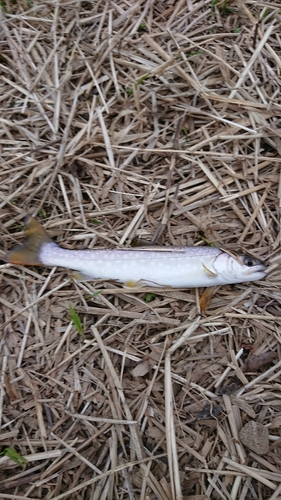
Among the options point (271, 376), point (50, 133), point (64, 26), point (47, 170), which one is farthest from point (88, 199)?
point (271, 376)

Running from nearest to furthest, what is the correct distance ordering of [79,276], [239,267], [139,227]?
[239,267] < [79,276] < [139,227]

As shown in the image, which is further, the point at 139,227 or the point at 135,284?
the point at 139,227

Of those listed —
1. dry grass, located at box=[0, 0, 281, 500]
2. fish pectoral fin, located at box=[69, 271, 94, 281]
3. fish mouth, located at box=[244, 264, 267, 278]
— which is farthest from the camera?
fish pectoral fin, located at box=[69, 271, 94, 281]

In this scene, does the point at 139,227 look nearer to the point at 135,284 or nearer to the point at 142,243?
the point at 142,243

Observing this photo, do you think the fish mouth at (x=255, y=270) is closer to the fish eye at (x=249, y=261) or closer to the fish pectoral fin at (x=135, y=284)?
the fish eye at (x=249, y=261)

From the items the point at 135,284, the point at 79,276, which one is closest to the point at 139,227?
the point at 135,284

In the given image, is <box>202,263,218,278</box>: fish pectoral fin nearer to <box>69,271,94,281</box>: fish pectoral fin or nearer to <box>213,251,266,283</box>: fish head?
<box>213,251,266,283</box>: fish head

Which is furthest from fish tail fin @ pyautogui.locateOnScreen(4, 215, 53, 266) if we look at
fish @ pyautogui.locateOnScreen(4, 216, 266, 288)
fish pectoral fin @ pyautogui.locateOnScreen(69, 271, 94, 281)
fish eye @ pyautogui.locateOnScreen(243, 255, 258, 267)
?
fish eye @ pyautogui.locateOnScreen(243, 255, 258, 267)
